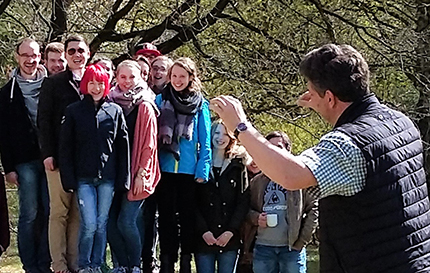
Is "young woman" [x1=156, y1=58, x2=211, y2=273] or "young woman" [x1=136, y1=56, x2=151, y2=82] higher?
"young woman" [x1=136, y1=56, x2=151, y2=82]

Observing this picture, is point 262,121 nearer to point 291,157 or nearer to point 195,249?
point 195,249

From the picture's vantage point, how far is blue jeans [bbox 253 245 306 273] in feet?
16.1

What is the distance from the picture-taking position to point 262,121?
325 inches

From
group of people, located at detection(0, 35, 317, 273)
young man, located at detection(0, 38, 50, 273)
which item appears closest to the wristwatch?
group of people, located at detection(0, 35, 317, 273)

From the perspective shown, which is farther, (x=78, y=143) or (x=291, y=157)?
(x=78, y=143)

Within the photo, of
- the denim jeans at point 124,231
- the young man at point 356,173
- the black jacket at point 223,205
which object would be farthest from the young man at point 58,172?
the young man at point 356,173

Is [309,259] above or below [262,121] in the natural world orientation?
below

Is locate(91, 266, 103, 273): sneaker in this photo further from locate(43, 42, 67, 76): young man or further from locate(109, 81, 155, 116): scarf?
locate(43, 42, 67, 76): young man

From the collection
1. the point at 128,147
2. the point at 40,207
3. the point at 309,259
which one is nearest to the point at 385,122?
the point at 128,147

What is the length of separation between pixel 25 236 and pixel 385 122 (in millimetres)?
3208

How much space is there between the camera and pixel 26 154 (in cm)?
496

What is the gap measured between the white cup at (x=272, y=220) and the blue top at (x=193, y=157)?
1.77 ft

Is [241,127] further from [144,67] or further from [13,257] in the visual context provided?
[13,257]

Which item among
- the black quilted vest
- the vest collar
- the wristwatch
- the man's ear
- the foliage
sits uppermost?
the foliage
